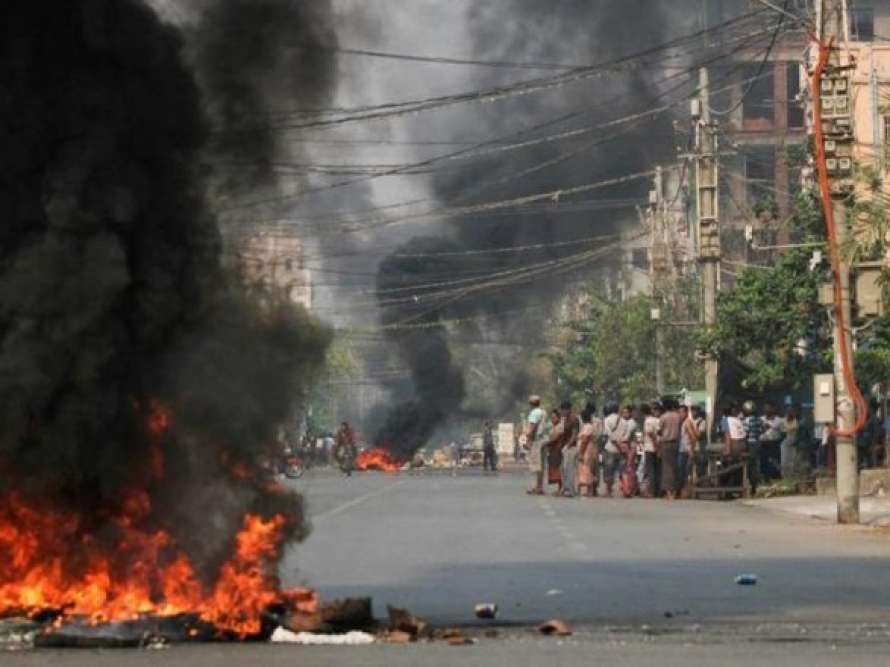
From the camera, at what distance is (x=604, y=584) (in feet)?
53.7

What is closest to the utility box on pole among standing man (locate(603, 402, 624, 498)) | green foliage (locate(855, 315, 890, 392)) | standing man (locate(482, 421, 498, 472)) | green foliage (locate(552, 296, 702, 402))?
green foliage (locate(855, 315, 890, 392))

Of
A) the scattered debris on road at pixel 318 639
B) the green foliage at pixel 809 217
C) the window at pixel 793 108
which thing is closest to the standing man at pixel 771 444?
the green foliage at pixel 809 217

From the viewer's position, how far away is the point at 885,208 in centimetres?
2681

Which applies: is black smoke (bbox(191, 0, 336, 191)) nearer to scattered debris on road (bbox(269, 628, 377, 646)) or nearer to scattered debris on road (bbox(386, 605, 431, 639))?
scattered debris on road (bbox(386, 605, 431, 639))

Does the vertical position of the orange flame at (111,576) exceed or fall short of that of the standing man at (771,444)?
it falls short

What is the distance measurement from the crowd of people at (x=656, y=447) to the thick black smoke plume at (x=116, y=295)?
938 inches

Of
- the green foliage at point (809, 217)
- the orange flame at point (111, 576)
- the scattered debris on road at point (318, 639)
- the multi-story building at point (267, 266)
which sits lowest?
the scattered debris on road at point (318, 639)

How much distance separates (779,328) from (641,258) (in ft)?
144

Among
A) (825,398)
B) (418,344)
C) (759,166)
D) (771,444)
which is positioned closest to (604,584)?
(825,398)

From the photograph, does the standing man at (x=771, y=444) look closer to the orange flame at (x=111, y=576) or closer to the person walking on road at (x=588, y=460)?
the person walking on road at (x=588, y=460)

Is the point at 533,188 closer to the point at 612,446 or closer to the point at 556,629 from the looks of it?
the point at 612,446

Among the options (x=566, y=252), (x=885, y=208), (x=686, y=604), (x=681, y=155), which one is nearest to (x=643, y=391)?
(x=566, y=252)

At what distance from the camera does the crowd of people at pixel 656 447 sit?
3672cm

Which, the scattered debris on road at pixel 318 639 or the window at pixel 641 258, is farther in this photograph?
the window at pixel 641 258
